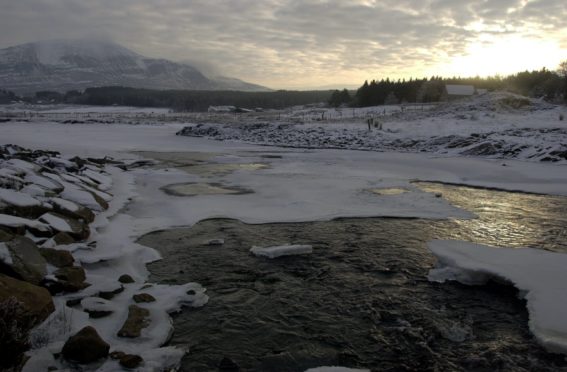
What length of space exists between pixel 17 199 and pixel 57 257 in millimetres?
2909

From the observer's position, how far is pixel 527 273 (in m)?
7.54

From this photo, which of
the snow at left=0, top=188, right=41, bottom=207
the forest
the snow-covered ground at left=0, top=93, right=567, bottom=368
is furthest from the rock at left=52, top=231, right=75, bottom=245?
the forest

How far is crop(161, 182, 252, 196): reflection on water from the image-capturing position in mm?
15414

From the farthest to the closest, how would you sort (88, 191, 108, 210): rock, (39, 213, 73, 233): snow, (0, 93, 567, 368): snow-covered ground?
(88, 191, 108, 210): rock → (0, 93, 567, 368): snow-covered ground → (39, 213, 73, 233): snow

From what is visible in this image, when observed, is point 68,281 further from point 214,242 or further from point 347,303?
point 347,303

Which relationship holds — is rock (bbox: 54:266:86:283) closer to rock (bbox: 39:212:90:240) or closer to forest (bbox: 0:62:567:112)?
rock (bbox: 39:212:90:240)

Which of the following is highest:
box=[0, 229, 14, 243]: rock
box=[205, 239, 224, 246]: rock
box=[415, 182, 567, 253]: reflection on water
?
box=[0, 229, 14, 243]: rock

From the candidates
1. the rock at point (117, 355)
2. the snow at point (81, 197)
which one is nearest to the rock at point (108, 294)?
the rock at point (117, 355)

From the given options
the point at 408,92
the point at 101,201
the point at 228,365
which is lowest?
the point at 228,365

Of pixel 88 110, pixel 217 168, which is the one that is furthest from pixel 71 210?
pixel 88 110

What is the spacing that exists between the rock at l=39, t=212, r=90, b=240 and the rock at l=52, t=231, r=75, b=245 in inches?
8.6

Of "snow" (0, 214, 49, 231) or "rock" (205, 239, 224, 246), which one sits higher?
"snow" (0, 214, 49, 231)

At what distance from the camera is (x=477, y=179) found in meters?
18.5

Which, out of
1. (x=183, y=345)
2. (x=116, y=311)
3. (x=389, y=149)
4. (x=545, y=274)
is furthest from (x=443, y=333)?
(x=389, y=149)
